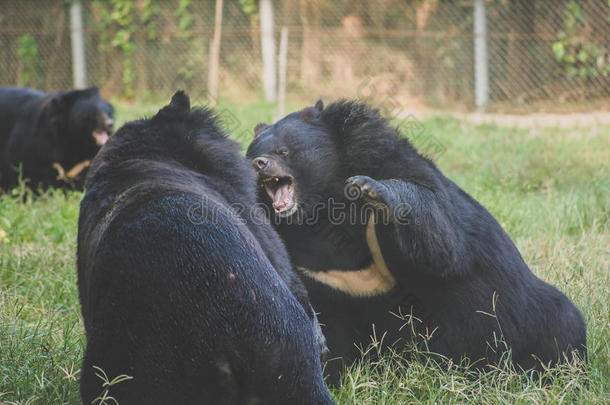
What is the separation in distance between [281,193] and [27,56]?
38.4ft

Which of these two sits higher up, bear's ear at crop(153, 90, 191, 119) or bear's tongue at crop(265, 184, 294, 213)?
bear's ear at crop(153, 90, 191, 119)

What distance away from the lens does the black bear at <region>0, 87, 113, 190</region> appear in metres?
7.46

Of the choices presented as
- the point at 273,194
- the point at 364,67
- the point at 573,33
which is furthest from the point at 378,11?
the point at 273,194

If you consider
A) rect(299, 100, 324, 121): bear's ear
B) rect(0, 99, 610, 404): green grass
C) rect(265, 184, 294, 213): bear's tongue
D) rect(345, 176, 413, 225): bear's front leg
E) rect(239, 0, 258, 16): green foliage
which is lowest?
rect(0, 99, 610, 404): green grass

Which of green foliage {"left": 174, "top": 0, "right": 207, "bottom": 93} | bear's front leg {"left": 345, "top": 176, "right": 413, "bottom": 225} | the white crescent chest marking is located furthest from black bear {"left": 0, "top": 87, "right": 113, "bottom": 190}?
green foliage {"left": 174, "top": 0, "right": 207, "bottom": 93}

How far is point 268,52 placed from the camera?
41.6ft

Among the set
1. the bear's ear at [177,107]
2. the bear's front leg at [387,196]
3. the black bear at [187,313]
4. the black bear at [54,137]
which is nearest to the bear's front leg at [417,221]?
the bear's front leg at [387,196]

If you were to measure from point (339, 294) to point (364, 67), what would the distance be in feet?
32.9

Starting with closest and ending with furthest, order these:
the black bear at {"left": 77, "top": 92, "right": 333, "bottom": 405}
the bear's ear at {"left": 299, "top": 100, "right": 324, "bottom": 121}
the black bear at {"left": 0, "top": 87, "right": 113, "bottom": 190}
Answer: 1. the black bear at {"left": 77, "top": 92, "right": 333, "bottom": 405}
2. the bear's ear at {"left": 299, "top": 100, "right": 324, "bottom": 121}
3. the black bear at {"left": 0, "top": 87, "right": 113, "bottom": 190}

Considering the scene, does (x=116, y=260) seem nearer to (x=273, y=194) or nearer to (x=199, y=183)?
(x=199, y=183)

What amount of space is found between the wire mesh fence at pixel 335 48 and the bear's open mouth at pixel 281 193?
27.4ft

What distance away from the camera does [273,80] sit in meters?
12.9

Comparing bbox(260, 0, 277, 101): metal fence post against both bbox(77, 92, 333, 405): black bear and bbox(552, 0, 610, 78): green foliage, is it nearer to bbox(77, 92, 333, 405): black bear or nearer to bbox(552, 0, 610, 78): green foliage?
bbox(552, 0, 610, 78): green foliage

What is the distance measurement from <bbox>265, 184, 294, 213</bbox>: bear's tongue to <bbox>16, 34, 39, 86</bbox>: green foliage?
1154 cm
